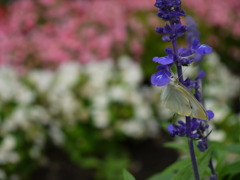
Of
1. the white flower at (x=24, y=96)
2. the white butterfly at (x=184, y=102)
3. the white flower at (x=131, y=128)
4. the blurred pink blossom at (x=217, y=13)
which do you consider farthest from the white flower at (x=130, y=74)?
the white butterfly at (x=184, y=102)

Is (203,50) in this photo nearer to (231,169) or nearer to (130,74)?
(231,169)

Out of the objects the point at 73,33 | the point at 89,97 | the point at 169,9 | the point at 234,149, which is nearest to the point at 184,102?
the point at 169,9

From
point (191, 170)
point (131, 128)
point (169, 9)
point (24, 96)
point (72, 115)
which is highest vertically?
point (169, 9)

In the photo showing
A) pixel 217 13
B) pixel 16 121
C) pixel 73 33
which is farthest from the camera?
pixel 217 13

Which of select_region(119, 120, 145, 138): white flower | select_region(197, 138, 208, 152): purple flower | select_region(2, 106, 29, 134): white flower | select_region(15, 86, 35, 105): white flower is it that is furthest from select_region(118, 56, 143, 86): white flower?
select_region(197, 138, 208, 152): purple flower

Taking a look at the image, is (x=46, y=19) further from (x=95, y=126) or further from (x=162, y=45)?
(x=95, y=126)

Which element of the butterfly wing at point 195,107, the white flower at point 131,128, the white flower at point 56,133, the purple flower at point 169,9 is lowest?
the white flower at point 56,133

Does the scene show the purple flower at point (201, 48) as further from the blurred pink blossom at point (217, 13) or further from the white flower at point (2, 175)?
the blurred pink blossom at point (217, 13)

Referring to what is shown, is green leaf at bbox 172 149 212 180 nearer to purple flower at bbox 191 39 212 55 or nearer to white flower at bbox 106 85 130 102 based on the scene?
purple flower at bbox 191 39 212 55
